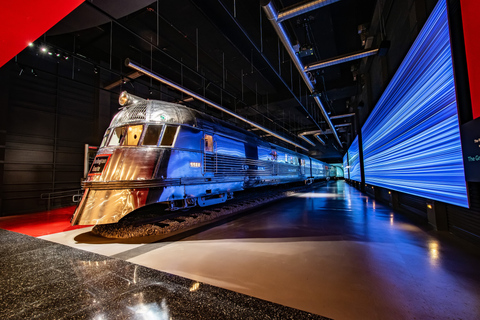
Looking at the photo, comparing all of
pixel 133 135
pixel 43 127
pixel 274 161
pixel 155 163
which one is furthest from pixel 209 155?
pixel 43 127

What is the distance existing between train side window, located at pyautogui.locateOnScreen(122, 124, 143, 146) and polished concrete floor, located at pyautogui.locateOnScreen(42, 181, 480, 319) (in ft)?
6.36

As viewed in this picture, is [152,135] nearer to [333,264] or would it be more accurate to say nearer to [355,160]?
[333,264]

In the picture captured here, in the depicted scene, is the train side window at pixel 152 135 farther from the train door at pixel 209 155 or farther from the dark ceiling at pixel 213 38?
the dark ceiling at pixel 213 38

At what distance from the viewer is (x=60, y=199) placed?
28.7ft

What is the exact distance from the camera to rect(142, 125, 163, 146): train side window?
4.17m

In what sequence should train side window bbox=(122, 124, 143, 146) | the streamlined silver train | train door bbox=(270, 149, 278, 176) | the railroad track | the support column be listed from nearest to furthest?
the streamlined silver train
the railroad track
train side window bbox=(122, 124, 143, 146)
the support column
train door bbox=(270, 149, 278, 176)

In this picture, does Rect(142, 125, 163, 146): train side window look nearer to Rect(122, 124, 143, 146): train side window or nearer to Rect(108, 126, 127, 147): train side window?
Rect(122, 124, 143, 146): train side window

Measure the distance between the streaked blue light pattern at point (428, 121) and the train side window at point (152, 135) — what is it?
193 inches

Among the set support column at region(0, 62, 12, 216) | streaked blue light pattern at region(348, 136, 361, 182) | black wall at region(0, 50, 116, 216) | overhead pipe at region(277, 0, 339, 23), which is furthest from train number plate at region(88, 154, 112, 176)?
streaked blue light pattern at region(348, 136, 361, 182)

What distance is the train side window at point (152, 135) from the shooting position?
417cm

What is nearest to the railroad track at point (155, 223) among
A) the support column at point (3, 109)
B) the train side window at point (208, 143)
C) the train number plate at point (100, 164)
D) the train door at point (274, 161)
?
the train number plate at point (100, 164)

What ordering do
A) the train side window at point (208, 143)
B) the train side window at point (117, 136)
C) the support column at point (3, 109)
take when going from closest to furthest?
the train side window at point (117, 136) < the train side window at point (208, 143) < the support column at point (3, 109)

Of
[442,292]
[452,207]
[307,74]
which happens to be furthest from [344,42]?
[442,292]

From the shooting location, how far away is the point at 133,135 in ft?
13.8
